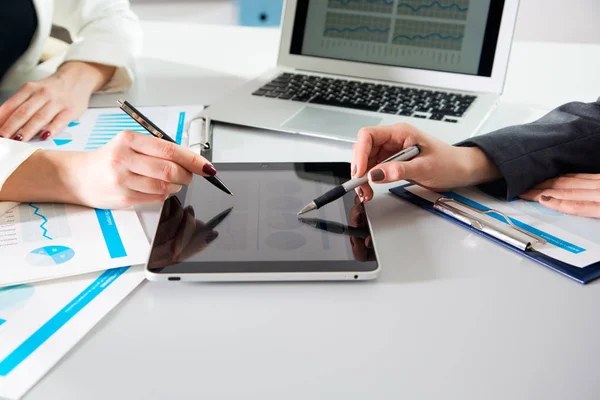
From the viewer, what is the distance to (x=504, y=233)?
70cm

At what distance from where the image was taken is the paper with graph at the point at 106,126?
962mm

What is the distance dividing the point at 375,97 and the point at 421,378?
682 mm

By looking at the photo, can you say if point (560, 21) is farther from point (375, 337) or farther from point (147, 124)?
point (375, 337)

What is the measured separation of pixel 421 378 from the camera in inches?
20.0

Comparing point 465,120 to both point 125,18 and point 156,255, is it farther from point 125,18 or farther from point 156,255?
point 125,18

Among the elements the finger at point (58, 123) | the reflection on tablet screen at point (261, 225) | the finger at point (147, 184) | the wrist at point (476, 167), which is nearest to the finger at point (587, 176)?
the wrist at point (476, 167)

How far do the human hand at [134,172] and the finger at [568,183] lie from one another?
442 millimetres

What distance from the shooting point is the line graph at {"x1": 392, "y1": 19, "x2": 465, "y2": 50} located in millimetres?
1133

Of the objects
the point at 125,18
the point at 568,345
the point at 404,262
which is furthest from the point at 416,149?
the point at 125,18

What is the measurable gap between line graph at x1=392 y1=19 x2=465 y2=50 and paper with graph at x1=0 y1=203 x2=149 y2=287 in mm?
659

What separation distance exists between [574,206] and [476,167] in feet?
0.42

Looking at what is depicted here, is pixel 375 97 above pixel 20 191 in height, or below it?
above

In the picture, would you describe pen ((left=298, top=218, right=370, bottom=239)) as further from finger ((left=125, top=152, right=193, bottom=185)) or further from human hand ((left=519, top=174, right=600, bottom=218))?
human hand ((left=519, top=174, right=600, bottom=218))

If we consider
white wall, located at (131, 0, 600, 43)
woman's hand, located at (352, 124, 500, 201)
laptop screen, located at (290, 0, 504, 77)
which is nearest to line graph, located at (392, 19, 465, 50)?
laptop screen, located at (290, 0, 504, 77)
